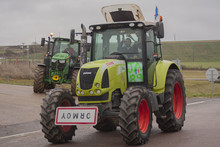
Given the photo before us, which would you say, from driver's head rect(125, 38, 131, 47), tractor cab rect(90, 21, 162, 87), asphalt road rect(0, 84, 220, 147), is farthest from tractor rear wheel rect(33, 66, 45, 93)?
driver's head rect(125, 38, 131, 47)

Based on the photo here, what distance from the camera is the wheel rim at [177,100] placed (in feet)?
33.1

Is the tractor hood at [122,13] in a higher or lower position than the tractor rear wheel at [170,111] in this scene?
higher

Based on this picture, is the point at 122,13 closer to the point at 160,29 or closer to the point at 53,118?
the point at 160,29

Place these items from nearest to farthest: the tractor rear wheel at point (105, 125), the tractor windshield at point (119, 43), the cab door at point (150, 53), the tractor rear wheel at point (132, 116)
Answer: the tractor rear wheel at point (132, 116)
the tractor windshield at point (119, 43)
the cab door at point (150, 53)
the tractor rear wheel at point (105, 125)

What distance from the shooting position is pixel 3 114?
41.7 ft

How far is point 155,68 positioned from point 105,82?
5.99 ft

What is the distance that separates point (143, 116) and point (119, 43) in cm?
188

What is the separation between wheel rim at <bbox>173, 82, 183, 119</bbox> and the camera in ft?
33.1

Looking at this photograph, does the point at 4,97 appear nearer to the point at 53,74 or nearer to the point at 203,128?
the point at 53,74

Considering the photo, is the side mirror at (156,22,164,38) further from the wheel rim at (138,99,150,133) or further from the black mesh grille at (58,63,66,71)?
the black mesh grille at (58,63,66,71)

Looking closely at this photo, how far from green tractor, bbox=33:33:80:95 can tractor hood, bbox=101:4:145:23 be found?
32.7ft

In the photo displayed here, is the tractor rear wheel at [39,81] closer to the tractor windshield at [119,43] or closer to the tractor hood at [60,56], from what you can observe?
the tractor hood at [60,56]

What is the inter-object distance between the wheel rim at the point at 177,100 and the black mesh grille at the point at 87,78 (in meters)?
3.24

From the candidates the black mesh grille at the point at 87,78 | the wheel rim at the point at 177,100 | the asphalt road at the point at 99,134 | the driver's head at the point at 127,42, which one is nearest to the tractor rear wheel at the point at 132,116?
the asphalt road at the point at 99,134
